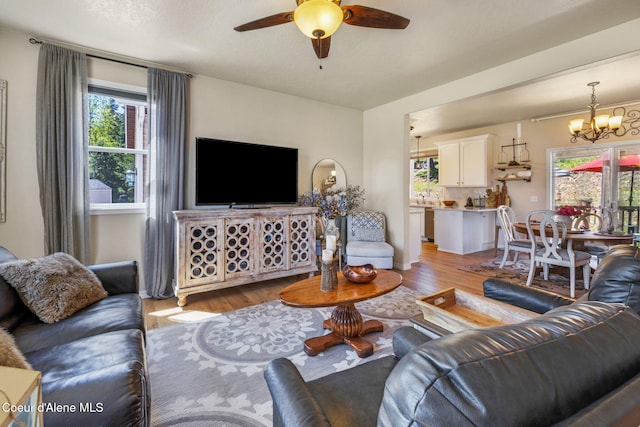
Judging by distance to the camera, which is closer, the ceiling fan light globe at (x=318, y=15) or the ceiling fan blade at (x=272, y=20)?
Answer: the ceiling fan light globe at (x=318, y=15)

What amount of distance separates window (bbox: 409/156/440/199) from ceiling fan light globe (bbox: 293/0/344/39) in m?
6.10

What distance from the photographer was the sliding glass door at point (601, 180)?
4668 mm

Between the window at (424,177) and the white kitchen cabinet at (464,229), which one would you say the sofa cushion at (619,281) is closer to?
the white kitchen cabinet at (464,229)

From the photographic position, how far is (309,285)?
220 centimetres

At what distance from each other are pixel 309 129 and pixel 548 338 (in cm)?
416

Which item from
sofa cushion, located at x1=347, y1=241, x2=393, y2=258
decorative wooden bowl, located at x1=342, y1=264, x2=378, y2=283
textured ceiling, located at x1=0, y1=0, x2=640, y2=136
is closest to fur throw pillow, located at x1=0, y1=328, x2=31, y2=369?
decorative wooden bowl, located at x1=342, y1=264, x2=378, y2=283

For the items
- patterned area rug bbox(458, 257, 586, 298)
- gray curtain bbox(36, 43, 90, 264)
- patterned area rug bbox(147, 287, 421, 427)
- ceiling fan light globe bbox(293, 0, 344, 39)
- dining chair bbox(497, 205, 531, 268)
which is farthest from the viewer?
dining chair bbox(497, 205, 531, 268)

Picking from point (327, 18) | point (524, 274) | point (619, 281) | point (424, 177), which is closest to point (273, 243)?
point (327, 18)

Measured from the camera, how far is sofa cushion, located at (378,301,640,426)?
0.46 m

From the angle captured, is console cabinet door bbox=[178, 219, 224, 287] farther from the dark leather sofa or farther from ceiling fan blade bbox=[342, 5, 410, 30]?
ceiling fan blade bbox=[342, 5, 410, 30]

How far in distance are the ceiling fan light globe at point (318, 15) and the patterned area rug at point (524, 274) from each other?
12.5ft

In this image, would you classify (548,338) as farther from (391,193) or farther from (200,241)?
(391,193)

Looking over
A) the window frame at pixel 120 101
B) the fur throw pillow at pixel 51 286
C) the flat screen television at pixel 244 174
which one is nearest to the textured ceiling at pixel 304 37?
the window frame at pixel 120 101

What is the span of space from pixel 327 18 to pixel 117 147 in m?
2.72
